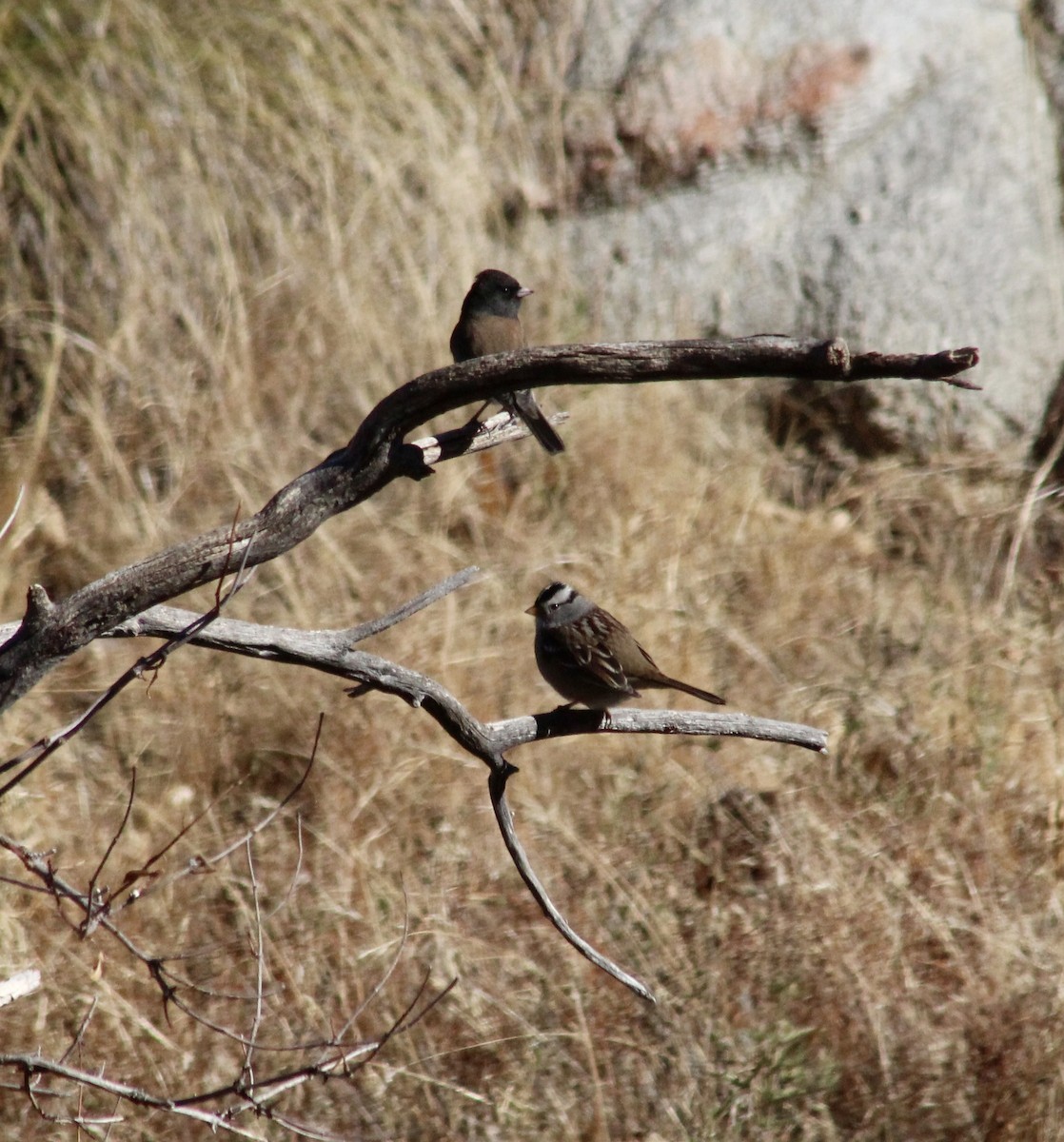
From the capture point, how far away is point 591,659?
3.66 meters

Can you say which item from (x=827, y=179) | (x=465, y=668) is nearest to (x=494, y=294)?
(x=465, y=668)

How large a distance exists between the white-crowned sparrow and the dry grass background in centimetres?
61

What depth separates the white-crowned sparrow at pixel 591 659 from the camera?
3.65 m

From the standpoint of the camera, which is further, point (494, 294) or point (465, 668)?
point (465, 668)

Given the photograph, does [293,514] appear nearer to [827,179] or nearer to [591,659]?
[591,659]

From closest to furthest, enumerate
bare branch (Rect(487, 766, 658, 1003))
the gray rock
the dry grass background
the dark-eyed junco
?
1. bare branch (Rect(487, 766, 658, 1003))
2. the dry grass background
3. the dark-eyed junco
4. the gray rock

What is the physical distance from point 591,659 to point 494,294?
4.45 feet

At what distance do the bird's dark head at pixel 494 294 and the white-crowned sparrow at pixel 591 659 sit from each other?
106 cm

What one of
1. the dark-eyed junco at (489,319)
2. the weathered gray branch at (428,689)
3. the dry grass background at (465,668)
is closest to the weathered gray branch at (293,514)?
the weathered gray branch at (428,689)

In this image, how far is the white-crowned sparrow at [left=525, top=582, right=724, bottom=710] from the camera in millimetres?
3646

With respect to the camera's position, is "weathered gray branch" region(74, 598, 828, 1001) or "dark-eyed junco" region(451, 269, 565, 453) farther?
"dark-eyed junco" region(451, 269, 565, 453)

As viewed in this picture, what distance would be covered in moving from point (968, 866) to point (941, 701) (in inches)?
28.5

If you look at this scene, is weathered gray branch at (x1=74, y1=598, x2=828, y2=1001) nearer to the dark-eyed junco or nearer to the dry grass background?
the dry grass background

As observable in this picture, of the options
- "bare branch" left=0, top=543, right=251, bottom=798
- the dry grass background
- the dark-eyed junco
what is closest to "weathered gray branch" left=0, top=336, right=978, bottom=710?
"bare branch" left=0, top=543, right=251, bottom=798
